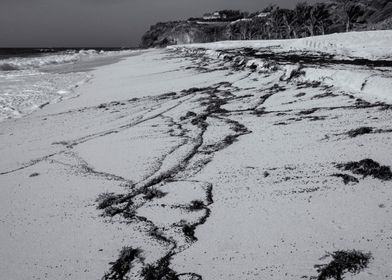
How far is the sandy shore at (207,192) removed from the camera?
2.38 m

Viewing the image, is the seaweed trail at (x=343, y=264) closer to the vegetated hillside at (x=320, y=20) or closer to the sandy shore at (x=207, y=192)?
the sandy shore at (x=207, y=192)

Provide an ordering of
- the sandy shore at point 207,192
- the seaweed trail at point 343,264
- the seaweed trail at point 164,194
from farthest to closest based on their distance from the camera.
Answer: the seaweed trail at point 164,194 < the sandy shore at point 207,192 < the seaweed trail at point 343,264

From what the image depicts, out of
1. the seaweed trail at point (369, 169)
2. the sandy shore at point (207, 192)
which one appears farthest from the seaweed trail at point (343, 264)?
the seaweed trail at point (369, 169)

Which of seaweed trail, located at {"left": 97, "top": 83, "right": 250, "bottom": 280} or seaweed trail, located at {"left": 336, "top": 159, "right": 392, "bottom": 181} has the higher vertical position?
seaweed trail, located at {"left": 336, "top": 159, "right": 392, "bottom": 181}

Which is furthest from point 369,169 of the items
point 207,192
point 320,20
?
point 320,20

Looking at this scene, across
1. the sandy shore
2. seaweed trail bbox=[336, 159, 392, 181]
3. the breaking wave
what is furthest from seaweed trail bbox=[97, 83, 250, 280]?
the breaking wave

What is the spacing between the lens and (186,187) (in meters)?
3.50

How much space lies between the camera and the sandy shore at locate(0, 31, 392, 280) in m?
2.38

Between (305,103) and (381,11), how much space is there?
184ft

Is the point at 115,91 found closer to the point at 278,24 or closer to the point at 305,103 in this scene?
the point at 305,103

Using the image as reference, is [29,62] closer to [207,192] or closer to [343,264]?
[207,192]

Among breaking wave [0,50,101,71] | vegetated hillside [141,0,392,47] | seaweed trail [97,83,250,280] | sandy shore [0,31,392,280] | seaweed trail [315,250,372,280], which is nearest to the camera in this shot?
seaweed trail [315,250,372,280]

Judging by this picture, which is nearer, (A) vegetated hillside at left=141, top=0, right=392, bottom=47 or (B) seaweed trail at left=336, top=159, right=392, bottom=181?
(B) seaweed trail at left=336, top=159, right=392, bottom=181

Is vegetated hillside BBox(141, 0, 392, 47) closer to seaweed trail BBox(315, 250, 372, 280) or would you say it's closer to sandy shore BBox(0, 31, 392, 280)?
sandy shore BBox(0, 31, 392, 280)
